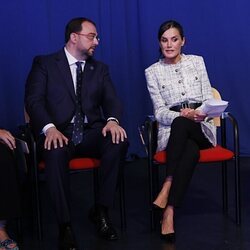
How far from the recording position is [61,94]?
308 centimetres

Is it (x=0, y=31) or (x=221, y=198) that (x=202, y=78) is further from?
(x=0, y=31)

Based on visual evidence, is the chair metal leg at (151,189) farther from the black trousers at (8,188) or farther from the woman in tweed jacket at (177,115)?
the black trousers at (8,188)

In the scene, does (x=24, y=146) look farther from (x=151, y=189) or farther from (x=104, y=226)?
(x=151, y=189)

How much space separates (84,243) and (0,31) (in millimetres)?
2060

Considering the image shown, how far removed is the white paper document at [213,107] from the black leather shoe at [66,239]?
98 cm

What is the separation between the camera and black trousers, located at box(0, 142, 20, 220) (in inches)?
103

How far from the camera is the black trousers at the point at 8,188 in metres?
2.61

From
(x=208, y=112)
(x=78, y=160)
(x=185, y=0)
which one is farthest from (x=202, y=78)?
(x=185, y=0)

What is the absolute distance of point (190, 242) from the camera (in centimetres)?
280

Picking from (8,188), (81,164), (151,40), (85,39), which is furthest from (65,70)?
(151,40)

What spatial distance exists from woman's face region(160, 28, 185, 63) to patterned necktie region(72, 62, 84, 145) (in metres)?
0.54

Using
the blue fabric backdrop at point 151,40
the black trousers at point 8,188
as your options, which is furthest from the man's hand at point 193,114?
the blue fabric backdrop at point 151,40

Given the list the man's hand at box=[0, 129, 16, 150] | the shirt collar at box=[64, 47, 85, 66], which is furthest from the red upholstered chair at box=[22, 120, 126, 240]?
the shirt collar at box=[64, 47, 85, 66]

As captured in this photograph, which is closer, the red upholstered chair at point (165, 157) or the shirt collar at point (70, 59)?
the red upholstered chair at point (165, 157)
